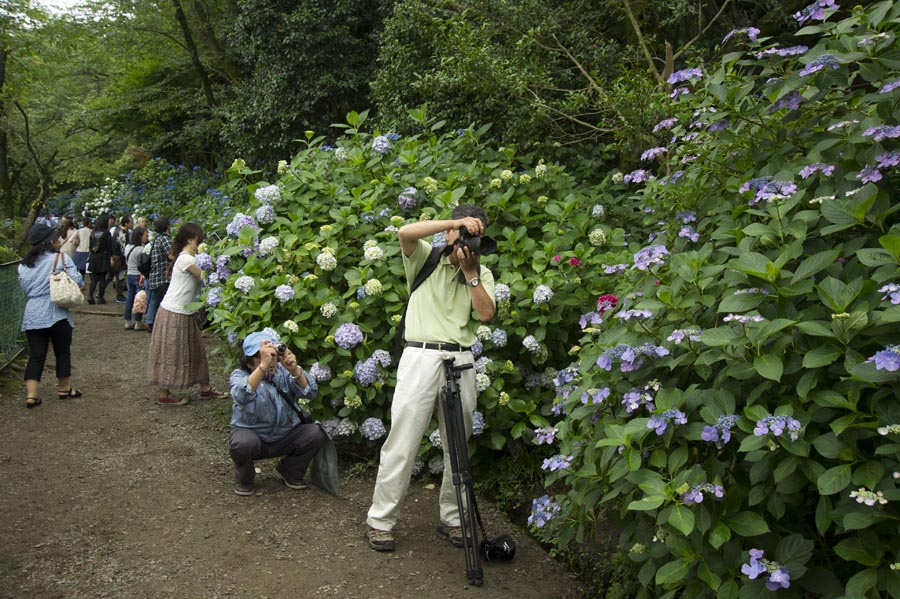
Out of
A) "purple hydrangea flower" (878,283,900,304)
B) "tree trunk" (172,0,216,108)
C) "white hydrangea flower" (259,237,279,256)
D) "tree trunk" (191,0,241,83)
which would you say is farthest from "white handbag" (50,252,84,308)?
"tree trunk" (172,0,216,108)

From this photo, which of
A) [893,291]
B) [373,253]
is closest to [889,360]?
[893,291]

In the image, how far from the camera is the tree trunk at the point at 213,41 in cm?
1783

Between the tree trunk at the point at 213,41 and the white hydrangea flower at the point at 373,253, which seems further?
the tree trunk at the point at 213,41

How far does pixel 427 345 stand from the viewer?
451cm

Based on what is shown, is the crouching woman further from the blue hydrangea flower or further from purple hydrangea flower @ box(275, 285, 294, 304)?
the blue hydrangea flower

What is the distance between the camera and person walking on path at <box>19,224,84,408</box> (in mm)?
7602

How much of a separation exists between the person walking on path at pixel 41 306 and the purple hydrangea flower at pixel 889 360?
7126mm

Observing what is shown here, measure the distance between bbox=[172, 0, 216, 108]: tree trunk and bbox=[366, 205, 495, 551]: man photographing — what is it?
49.8 ft

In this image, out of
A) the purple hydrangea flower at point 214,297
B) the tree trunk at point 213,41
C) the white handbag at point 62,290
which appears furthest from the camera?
the tree trunk at point 213,41

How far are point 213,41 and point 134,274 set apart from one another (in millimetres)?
7302

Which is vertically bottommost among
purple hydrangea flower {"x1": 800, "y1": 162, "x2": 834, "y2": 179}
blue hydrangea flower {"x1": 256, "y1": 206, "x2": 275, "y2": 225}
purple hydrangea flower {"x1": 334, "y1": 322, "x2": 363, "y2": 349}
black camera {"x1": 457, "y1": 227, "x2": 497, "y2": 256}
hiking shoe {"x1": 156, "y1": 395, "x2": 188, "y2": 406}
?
hiking shoe {"x1": 156, "y1": 395, "x2": 188, "y2": 406}

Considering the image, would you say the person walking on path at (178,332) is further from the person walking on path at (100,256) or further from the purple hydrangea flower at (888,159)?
the person walking on path at (100,256)

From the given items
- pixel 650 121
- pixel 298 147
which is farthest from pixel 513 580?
pixel 298 147

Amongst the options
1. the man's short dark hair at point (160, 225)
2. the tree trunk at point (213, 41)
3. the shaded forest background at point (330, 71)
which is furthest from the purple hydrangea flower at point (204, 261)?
the tree trunk at point (213, 41)
